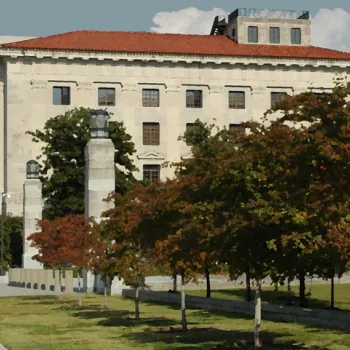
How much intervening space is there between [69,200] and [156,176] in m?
21.7

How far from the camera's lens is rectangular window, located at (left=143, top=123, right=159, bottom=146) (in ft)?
373

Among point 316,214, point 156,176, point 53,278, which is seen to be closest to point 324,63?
point 156,176

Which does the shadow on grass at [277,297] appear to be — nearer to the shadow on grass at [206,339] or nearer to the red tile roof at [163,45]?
the shadow on grass at [206,339]

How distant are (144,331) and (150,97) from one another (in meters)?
84.2

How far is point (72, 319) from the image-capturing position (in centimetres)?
3706

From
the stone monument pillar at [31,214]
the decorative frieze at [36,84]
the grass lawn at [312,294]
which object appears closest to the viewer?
the grass lawn at [312,294]

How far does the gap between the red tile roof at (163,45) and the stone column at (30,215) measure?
30.6 meters

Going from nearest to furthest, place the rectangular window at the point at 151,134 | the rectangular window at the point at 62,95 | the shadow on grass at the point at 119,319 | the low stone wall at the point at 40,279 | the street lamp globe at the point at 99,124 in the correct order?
the shadow on grass at the point at 119,319
the street lamp globe at the point at 99,124
the low stone wall at the point at 40,279
the rectangular window at the point at 62,95
the rectangular window at the point at 151,134

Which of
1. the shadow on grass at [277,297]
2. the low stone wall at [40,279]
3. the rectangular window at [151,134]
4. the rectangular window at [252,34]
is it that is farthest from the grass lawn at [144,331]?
the rectangular window at [252,34]

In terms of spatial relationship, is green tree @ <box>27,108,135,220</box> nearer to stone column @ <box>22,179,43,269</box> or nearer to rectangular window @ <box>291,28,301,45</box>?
stone column @ <box>22,179,43,269</box>

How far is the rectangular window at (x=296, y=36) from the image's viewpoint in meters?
118

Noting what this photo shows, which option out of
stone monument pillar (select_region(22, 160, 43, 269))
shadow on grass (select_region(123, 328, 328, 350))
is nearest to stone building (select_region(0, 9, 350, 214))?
stone monument pillar (select_region(22, 160, 43, 269))

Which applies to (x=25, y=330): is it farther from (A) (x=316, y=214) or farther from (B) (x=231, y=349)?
(A) (x=316, y=214)

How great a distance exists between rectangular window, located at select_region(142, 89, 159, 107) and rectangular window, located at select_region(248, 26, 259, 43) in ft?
37.1
